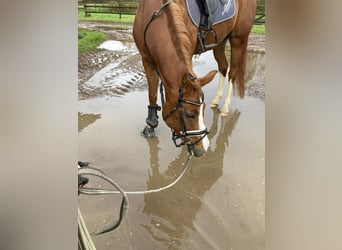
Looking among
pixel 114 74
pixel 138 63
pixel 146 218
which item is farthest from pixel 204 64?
pixel 146 218

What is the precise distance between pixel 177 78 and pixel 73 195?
705mm

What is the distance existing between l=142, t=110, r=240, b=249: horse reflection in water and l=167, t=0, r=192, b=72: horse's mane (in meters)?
0.40

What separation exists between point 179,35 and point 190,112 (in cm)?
22

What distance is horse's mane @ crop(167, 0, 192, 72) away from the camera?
0.90m

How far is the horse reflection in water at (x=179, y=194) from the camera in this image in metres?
0.89

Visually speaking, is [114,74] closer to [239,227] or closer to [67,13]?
[239,227]

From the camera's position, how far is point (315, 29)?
0.93 ft

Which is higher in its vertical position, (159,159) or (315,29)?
(315,29)

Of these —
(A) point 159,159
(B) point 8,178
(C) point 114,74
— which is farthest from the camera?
(C) point 114,74

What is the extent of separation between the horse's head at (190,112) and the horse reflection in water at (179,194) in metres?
0.14

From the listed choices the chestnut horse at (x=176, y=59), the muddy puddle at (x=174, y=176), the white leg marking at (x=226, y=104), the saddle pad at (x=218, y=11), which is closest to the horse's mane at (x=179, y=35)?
the chestnut horse at (x=176, y=59)

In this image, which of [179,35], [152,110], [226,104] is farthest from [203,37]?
[226,104]

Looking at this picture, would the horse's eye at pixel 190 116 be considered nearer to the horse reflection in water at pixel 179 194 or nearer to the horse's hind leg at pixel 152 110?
the horse reflection in water at pixel 179 194

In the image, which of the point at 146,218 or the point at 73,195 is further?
the point at 146,218
